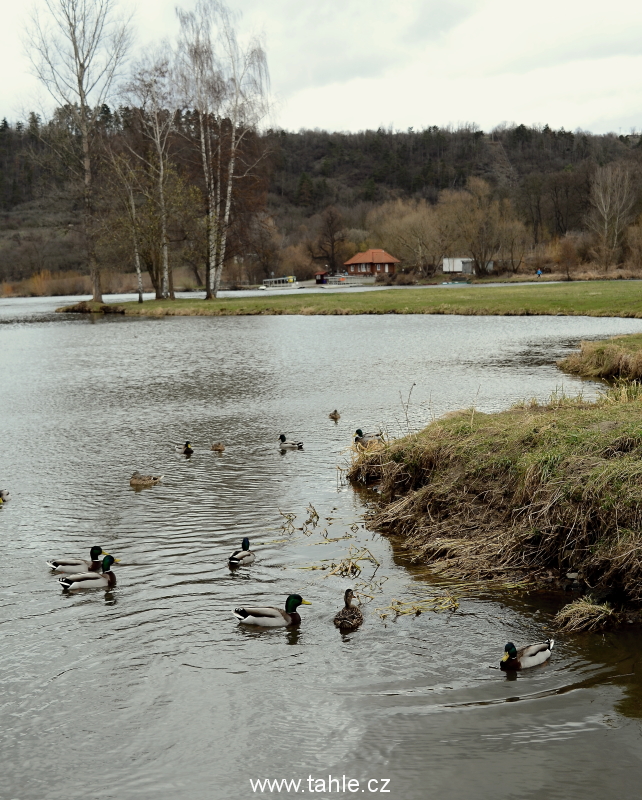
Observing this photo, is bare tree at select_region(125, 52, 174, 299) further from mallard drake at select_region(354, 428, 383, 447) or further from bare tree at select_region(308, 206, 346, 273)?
bare tree at select_region(308, 206, 346, 273)

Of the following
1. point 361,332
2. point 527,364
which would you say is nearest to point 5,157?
point 361,332

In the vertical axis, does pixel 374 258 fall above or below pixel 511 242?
above

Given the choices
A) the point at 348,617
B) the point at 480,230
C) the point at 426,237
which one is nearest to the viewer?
the point at 348,617

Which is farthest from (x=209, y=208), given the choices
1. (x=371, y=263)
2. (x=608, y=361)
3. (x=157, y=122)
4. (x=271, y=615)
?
(x=371, y=263)

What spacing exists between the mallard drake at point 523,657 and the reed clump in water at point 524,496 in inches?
59.4

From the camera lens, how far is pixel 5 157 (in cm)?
17012

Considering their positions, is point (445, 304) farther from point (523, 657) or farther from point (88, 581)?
point (523, 657)

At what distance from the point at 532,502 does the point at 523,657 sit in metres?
2.69

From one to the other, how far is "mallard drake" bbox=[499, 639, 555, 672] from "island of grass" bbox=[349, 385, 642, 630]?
83cm

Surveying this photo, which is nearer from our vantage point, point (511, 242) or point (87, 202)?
point (87, 202)

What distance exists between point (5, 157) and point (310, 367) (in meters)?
166

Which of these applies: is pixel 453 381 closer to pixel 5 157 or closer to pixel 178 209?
pixel 178 209

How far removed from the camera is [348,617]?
26.3 feet

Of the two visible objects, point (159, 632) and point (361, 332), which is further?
point (361, 332)
